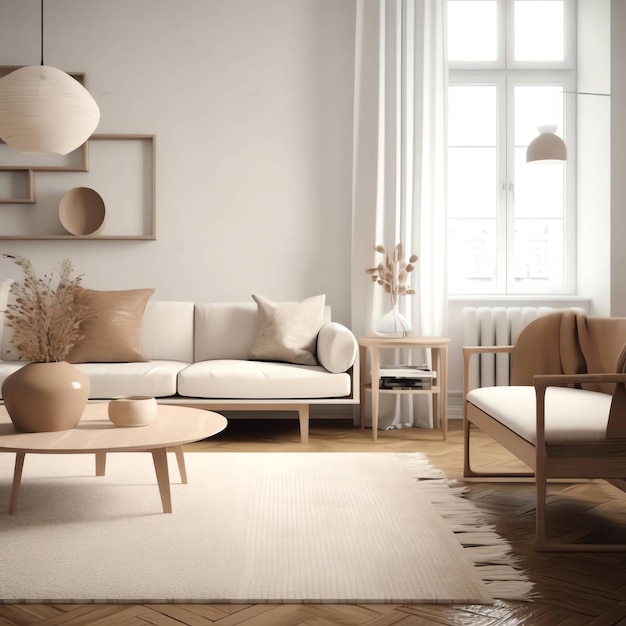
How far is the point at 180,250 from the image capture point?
4855 millimetres

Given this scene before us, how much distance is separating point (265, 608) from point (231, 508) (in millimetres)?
845

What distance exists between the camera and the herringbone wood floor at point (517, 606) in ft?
5.65

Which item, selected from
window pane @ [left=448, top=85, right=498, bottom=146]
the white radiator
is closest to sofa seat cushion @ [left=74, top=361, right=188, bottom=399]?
the white radiator

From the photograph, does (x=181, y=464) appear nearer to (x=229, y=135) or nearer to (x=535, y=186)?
(x=229, y=135)

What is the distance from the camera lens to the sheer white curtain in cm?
467

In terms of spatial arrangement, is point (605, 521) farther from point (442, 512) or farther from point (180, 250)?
point (180, 250)

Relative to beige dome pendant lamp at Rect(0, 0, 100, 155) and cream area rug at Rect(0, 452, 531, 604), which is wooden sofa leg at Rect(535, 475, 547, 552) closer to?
cream area rug at Rect(0, 452, 531, 604)

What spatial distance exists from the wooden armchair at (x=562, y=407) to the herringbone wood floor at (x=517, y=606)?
0.39ft

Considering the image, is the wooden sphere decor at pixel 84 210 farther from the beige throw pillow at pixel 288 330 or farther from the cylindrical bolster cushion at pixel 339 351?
the cylindrical bolster cushion at pixel 339 351

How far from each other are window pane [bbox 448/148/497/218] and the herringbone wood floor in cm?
249

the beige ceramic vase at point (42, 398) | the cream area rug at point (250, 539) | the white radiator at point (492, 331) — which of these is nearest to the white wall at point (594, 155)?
the white radiator at point (492, 331)

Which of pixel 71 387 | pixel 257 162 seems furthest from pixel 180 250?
pixel 71 387

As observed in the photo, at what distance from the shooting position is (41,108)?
2875mm

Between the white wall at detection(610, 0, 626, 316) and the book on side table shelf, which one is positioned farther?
the white wall at detection(610, 0, 626, 316)
